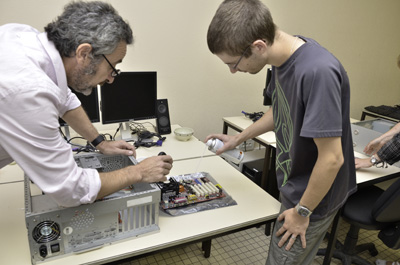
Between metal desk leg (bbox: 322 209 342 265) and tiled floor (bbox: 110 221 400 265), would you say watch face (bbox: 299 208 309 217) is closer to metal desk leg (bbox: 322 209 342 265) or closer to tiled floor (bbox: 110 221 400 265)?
metal desk leg (bbox: 322 209 342 265)

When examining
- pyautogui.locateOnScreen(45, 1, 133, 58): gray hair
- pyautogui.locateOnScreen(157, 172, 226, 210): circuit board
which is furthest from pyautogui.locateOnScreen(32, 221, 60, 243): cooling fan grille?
pyautogui.locateOnScreen(45, 1, 133, 58): gray hair

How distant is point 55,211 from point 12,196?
2.05ft

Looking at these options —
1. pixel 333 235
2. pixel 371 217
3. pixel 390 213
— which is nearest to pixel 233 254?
pixel 333 235

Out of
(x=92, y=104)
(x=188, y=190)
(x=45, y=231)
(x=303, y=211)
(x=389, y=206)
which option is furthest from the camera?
(x=92, y=104)

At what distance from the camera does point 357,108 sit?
152 inches

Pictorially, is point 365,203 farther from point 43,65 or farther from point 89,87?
point 43,65

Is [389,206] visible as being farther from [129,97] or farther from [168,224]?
[129,97]

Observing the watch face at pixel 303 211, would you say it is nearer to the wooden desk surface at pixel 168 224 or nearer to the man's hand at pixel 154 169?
the wooden desk surface at pixel 168 224

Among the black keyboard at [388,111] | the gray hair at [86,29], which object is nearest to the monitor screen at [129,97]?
the gray hair at [86,29]

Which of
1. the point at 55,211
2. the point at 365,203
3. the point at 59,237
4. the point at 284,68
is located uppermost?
the point at 284,68

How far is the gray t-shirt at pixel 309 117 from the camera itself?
871 mm

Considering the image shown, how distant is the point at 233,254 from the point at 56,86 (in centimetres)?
→ 179

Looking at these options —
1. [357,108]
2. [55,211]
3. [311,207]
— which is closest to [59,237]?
[55,211]

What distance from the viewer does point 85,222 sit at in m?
0.98
